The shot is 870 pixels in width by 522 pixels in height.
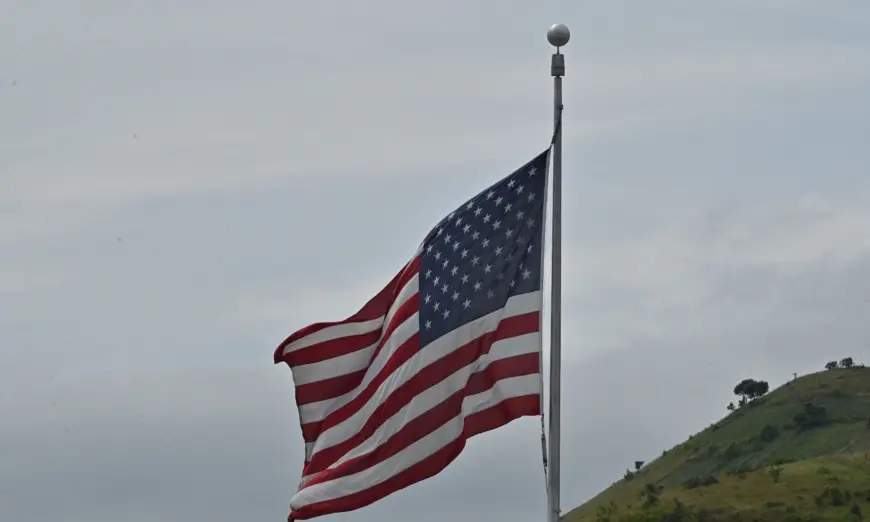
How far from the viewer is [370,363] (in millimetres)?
23672

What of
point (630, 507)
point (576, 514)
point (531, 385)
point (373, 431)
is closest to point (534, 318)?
point (531, 385)

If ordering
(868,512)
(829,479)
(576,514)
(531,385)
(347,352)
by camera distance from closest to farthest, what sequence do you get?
(531,385) → (347,352) → (868,512) → (829,479) → (576,514)

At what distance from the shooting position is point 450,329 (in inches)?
895

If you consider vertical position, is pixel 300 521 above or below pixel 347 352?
below

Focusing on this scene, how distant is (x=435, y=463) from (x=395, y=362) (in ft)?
4.59

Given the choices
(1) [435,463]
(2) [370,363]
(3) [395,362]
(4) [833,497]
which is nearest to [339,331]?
(2) [370,363]

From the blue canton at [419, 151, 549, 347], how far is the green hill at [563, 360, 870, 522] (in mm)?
84429

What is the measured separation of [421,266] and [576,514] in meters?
142

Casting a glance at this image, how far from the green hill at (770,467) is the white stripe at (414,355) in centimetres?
8404

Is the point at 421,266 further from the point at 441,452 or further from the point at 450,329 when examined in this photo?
the point at 441,452

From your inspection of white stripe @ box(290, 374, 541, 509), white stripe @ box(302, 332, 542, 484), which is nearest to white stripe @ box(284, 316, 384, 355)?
white stripe @ box(302, 332, 542, 484)

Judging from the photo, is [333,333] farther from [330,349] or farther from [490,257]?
[490,257]

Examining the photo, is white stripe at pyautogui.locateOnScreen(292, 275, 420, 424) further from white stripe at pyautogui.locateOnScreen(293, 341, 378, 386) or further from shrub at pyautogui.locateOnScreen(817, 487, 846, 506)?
shrub at pyautogui.locateOnScreen(817, 487, 846, 506)

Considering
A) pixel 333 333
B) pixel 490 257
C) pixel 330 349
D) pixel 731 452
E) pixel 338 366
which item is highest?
pixel 731 452
